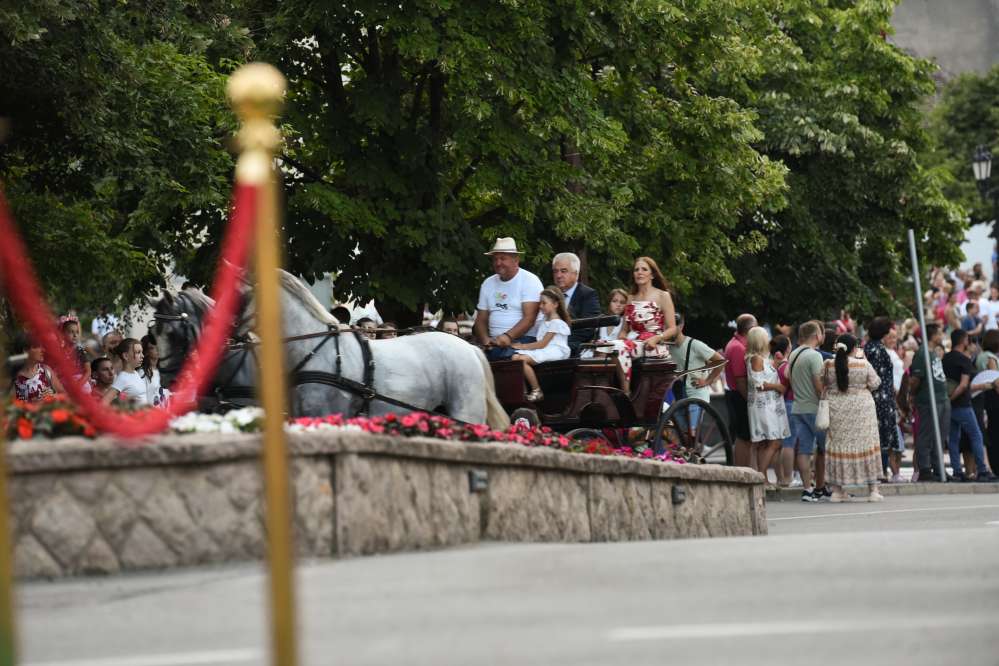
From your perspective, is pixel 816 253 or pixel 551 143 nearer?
pixel 551 143

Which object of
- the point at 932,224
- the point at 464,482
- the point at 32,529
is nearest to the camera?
the point at 32,529

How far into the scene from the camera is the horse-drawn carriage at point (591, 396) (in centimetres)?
1745

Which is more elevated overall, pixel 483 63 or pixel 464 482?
pixel 483 63

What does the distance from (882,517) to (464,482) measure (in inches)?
368

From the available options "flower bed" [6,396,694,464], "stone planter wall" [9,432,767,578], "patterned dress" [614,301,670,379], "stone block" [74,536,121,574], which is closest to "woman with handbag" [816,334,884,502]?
"patterned dress" [614,301,670,379]

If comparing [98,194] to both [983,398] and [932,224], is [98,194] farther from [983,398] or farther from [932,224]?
[932,224]

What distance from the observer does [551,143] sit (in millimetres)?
26969

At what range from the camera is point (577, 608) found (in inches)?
329

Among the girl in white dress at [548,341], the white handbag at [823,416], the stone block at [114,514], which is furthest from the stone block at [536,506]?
the white handbag at [823,416]

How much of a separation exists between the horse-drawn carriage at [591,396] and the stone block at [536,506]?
3.38 meters

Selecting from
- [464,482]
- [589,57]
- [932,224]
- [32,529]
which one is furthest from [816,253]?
[32,529]

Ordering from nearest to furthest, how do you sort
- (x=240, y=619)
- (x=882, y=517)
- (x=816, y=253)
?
1. (x=240, y=619)
2. (x=882, y=517)
3. (x=816, y=253)

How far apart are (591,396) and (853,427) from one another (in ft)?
20.3

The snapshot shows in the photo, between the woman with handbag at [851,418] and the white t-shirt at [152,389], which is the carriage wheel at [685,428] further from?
the white t-shirt at [152,389]
